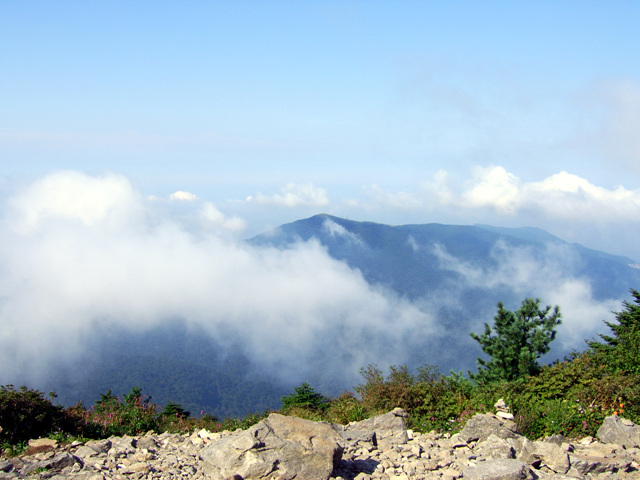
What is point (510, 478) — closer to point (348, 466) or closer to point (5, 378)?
point (348, 466)

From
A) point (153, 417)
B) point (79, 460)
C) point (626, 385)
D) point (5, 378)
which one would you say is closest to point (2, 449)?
point (79, 460)

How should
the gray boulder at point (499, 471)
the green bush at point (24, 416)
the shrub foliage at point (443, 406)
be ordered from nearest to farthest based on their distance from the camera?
the gray boulder at point (499, 471)
the green bush at point (24, 416)
the shrub foliage at point (443, 406)

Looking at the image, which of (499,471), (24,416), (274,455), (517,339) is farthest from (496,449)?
(517,339)

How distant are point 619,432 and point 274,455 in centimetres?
662

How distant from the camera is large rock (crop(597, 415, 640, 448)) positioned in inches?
356

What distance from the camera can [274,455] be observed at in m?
7.57

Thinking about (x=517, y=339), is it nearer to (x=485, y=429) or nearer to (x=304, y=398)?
(x=304, y=398)

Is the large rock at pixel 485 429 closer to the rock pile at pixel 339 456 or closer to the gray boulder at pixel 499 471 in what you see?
the rock pile at pixel 339 456

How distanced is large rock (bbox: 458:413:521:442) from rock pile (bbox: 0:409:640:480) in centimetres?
2

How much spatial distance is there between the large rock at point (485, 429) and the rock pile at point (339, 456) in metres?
0.02

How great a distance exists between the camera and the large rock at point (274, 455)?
742 centimetres

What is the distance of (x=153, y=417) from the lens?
12305mm

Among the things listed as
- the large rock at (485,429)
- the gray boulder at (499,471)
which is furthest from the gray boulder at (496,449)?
the gray boulder at (499,471)

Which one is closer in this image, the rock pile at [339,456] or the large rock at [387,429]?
the rock pile at [339,456]
